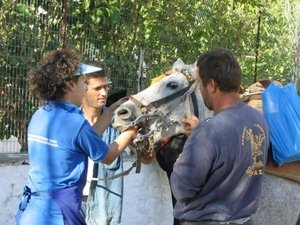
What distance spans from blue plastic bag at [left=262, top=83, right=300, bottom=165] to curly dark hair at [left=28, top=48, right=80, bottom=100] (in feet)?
4.78

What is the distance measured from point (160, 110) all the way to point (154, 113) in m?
0.09

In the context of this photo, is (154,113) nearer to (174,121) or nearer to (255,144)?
(174,121)

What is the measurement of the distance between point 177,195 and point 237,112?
50 cm

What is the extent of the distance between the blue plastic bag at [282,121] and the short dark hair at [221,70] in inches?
44.7

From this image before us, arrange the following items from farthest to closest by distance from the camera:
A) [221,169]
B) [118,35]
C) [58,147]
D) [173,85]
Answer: [118,35] → [173,85] → [58,147] → [221,169]

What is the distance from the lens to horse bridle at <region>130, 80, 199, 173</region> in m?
4.35

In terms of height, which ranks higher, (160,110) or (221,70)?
(221,70)

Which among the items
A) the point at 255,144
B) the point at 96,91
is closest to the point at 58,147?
the point at 255,144

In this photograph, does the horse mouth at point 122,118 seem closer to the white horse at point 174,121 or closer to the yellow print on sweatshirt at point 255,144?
the white horse at point 174,121

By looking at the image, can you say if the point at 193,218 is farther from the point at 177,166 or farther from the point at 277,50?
the point at 277,50

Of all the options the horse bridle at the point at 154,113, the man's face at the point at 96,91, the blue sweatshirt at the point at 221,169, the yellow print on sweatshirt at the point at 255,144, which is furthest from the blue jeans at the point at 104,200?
the yellow print on sweatshirt at the point at 255,144

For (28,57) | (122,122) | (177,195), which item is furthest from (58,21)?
(177,195)

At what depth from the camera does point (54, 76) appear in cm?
345

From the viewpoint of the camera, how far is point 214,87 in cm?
322
